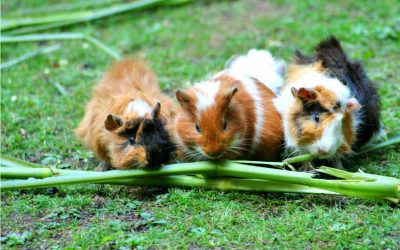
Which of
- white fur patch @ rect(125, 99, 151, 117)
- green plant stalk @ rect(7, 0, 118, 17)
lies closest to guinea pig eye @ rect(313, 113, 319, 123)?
white fur patch @ rect(125, 99, 151, 117)

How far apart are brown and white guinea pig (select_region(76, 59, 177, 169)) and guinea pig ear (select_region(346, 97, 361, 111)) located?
1274 millimetres

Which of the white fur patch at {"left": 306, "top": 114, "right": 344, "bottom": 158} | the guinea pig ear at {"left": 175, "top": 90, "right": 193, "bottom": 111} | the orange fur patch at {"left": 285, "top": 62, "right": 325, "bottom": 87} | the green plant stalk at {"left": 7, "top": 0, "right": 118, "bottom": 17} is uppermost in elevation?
the green plant stalk at {"left": 7, "top": 0, "right": 118, "bottom": 17}

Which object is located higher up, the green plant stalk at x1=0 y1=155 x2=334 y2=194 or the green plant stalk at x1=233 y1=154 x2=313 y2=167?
the green plant stalk at x1=233 y1=154 x2=313 y2=167

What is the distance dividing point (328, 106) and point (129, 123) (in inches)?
55.0

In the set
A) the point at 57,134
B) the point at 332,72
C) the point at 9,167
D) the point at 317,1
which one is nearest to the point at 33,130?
the point at 57,134

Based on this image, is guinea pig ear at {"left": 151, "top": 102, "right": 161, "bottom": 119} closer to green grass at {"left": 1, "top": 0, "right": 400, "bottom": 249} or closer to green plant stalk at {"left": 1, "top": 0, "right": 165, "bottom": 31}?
green grass at {"left": 1, "top": 0, "right": 400, "bottom": 249}

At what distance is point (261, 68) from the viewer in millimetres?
4828

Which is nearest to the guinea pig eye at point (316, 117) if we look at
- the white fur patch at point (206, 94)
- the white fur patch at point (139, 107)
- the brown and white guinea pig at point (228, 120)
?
the brown and white guinea pig at point (228, 120)

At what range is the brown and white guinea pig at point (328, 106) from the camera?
3941mm

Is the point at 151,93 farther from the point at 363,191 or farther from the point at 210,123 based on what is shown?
the point at 363,191

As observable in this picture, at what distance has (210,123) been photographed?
386 cm

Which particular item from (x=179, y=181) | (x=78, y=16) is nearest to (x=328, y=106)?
(x=179, y=181)

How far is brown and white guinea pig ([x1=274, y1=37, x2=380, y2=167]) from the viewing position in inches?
155

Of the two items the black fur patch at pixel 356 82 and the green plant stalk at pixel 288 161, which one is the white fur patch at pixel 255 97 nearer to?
the green plant stalk at pixel 288 161
